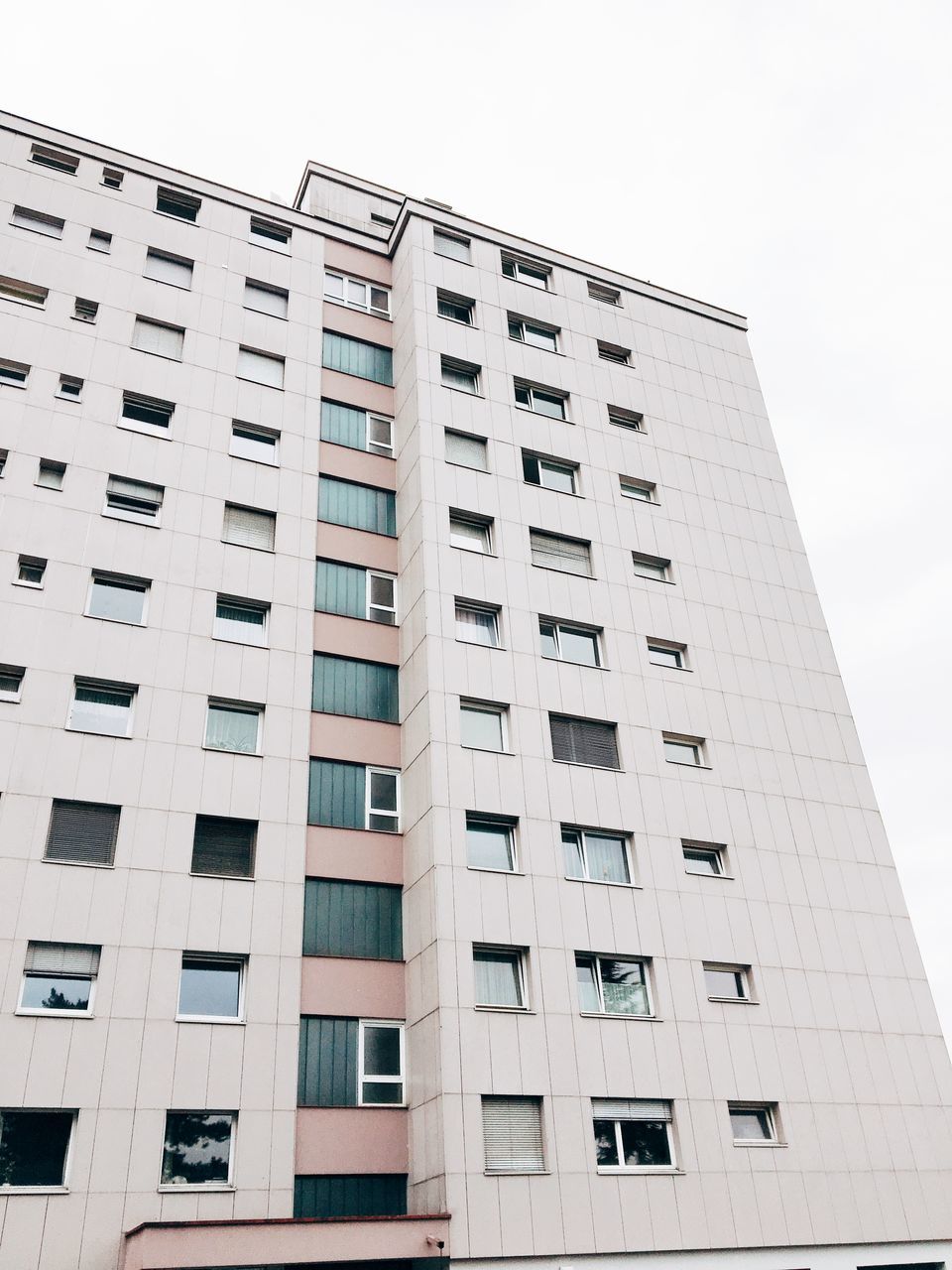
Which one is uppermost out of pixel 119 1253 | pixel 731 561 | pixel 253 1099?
pixel 731 561

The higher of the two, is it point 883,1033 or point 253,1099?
point 883,1033

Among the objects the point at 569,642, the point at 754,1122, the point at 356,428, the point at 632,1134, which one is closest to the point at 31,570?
the point at 356,428

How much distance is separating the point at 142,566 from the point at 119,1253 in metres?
14.0

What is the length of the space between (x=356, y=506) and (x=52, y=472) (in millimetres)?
7816

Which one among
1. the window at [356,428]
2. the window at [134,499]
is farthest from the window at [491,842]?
the window at [356,428]

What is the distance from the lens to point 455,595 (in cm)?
2495

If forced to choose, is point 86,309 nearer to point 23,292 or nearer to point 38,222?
point 23,292

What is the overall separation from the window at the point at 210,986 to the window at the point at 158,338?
1633 cm


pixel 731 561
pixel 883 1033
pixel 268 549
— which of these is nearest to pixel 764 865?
pixel 883 1033

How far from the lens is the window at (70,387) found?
2552 cm

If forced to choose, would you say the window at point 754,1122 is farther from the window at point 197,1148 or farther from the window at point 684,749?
the window at point 197,1148

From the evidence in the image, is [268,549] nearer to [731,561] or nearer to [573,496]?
[573,496]

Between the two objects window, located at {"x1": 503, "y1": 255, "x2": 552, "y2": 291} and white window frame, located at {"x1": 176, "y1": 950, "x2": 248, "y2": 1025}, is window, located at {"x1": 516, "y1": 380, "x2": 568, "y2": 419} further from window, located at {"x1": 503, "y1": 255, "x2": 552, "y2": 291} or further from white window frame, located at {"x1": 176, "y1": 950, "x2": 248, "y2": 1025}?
white window frame, located at {"x1": 176, "y1": 950, "x2": 248, "y2": 1025}

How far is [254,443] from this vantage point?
2747 centimetres
